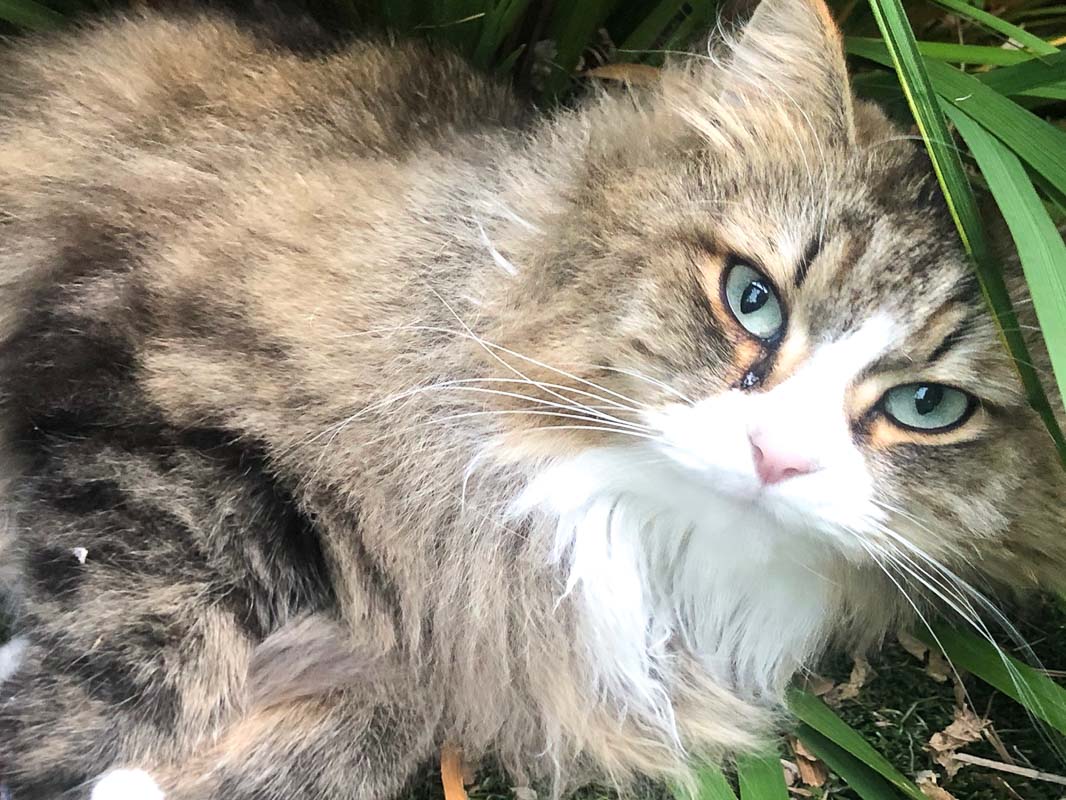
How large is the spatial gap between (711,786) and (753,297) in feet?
2.10

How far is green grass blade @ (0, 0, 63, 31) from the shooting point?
1391mm

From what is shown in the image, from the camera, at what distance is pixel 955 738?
4.17ft

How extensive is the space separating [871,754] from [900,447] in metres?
0.44

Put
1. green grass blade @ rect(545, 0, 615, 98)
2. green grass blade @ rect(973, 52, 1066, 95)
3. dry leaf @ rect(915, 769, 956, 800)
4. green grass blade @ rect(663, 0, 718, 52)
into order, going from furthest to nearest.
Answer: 1. green grass blade @ rect(545, 0, 615, 98)
2. green grass blade @ rect(663, 0, 718, 52)
3. dry leaf @ rect(915, 769, 956, 800)
4. green grass blade @ rect(973, 52, 1066, 95)

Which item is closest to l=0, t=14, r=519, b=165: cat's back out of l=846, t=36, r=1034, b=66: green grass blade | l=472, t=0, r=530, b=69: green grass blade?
l=472, t=0, r=530, b=69: green grass blade

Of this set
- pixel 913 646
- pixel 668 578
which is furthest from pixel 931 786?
pixel 668 578

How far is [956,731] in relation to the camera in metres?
1.28

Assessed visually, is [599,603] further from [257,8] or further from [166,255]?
[257,8]

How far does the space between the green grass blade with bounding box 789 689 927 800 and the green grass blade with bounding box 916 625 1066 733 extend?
166mm

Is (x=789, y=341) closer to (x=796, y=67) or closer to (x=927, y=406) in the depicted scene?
(x=927, y=406)

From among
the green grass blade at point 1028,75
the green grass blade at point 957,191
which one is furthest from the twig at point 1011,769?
the green grass blade at point 1028,75

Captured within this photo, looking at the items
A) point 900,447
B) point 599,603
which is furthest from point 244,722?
point 900,447

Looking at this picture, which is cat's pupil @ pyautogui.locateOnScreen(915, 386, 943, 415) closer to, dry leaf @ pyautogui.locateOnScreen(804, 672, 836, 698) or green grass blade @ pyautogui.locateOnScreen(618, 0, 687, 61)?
dry leaf @ pyautogui.locateOnScreen(804, 672, 836, 698)

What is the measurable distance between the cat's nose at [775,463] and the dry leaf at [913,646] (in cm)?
58
